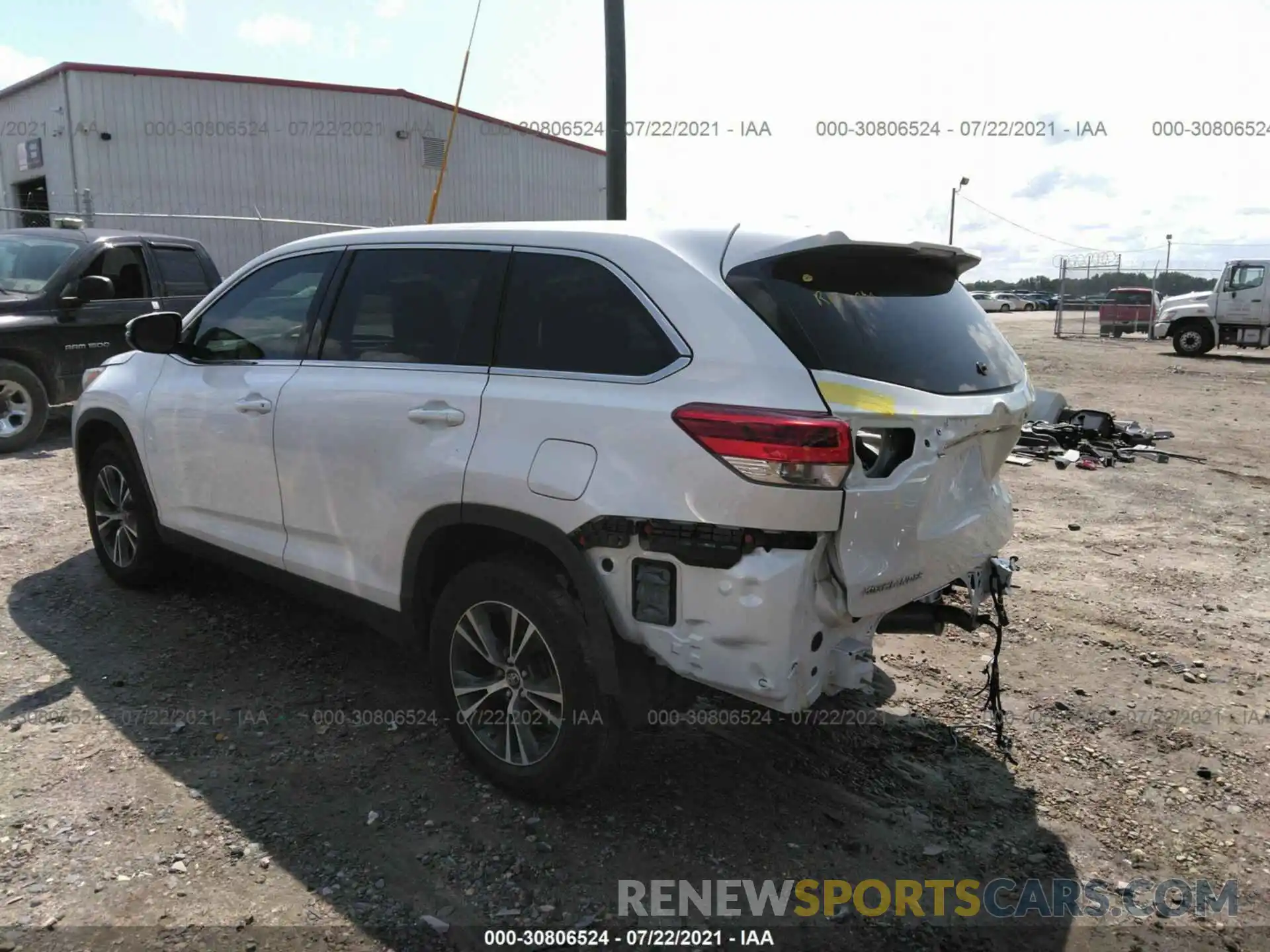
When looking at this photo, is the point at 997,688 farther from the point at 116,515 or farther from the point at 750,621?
the point at 116,515

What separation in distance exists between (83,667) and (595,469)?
280cm

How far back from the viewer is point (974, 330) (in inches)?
123

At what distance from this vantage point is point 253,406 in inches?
145

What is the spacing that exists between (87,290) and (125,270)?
0.57 meters

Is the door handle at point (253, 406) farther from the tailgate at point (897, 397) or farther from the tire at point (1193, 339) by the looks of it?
the tire at point (1193, 339)

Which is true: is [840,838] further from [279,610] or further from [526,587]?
[279,610]

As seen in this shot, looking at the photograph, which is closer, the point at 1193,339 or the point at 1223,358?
the point at 1223,358

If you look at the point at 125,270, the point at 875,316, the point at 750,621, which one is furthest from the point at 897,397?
the point at 125,270

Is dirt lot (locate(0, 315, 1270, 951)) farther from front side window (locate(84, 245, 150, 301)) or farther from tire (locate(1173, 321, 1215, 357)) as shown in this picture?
tire (locate(1173, 321, 1215, 357))

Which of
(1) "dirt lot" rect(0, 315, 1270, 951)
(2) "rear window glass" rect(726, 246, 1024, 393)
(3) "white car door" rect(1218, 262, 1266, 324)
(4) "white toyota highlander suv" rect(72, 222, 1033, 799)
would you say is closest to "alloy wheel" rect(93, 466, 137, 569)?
(1) "dirt lot" rect(0, 315, 1270, 951)

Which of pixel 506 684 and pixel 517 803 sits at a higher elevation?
pixel 506 684

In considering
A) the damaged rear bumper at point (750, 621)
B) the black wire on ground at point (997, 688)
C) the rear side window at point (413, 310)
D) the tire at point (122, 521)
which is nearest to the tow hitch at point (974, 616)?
the black wire on ground at point (997, 688)

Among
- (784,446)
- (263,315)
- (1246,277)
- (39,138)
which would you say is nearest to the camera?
(784,446)

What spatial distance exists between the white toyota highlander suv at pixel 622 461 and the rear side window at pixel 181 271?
6.26 metres
